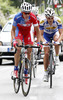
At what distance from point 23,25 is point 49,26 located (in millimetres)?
1402

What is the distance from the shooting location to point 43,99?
933cm

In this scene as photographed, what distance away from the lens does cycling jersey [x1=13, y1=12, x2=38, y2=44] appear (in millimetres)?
10602

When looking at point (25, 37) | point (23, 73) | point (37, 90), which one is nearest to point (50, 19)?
point (25, 37)

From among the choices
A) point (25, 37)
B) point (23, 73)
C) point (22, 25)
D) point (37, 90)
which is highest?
point (22, 25)

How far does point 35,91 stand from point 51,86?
0.64 metres

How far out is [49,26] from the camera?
39.6ft

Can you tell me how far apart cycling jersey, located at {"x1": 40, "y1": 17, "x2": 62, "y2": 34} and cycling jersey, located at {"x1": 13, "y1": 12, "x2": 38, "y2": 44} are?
98cm

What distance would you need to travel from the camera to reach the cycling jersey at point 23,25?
34.8ft

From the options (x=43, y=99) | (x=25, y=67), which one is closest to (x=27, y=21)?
(x=25, y=67)

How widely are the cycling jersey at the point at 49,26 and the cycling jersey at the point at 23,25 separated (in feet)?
3.23

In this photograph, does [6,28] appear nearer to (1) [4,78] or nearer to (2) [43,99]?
(1) [4,78]

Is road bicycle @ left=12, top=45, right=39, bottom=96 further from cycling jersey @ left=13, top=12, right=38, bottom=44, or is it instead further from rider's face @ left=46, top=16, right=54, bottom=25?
rider's face @ left=46, top=16, right=54, bottom=25

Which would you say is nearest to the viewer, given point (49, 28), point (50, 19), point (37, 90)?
point (37, 90)

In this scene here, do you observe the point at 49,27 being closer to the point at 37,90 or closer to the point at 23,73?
the point at 37,90
